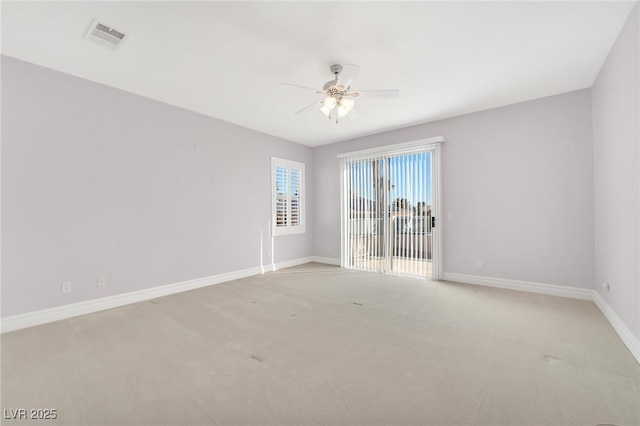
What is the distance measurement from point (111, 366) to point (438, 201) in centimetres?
481

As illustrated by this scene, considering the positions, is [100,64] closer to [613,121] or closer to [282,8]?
[282,8]

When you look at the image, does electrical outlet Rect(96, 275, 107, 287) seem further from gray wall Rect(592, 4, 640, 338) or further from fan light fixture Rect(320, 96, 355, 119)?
gray wall Rect(592, 4, 640, 338)

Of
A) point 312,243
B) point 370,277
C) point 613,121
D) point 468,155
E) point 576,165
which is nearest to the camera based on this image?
point 613,121

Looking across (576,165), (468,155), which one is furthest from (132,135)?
(576,165)

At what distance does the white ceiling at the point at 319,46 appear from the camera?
2176 millimetres

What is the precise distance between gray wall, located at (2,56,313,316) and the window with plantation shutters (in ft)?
2.58

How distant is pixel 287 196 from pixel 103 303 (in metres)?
3.64

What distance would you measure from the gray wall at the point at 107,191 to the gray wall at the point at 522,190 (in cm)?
387

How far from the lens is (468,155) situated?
4504mm

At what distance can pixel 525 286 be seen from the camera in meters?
4.00

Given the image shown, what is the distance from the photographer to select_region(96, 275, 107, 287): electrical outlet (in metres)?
3.33

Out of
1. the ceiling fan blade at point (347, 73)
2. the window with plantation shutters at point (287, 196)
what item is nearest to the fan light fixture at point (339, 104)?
the ceiling fan blade at point (347, 73)

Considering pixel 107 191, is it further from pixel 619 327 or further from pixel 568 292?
pixel 568 292

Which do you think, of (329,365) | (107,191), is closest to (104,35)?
(107,191)
